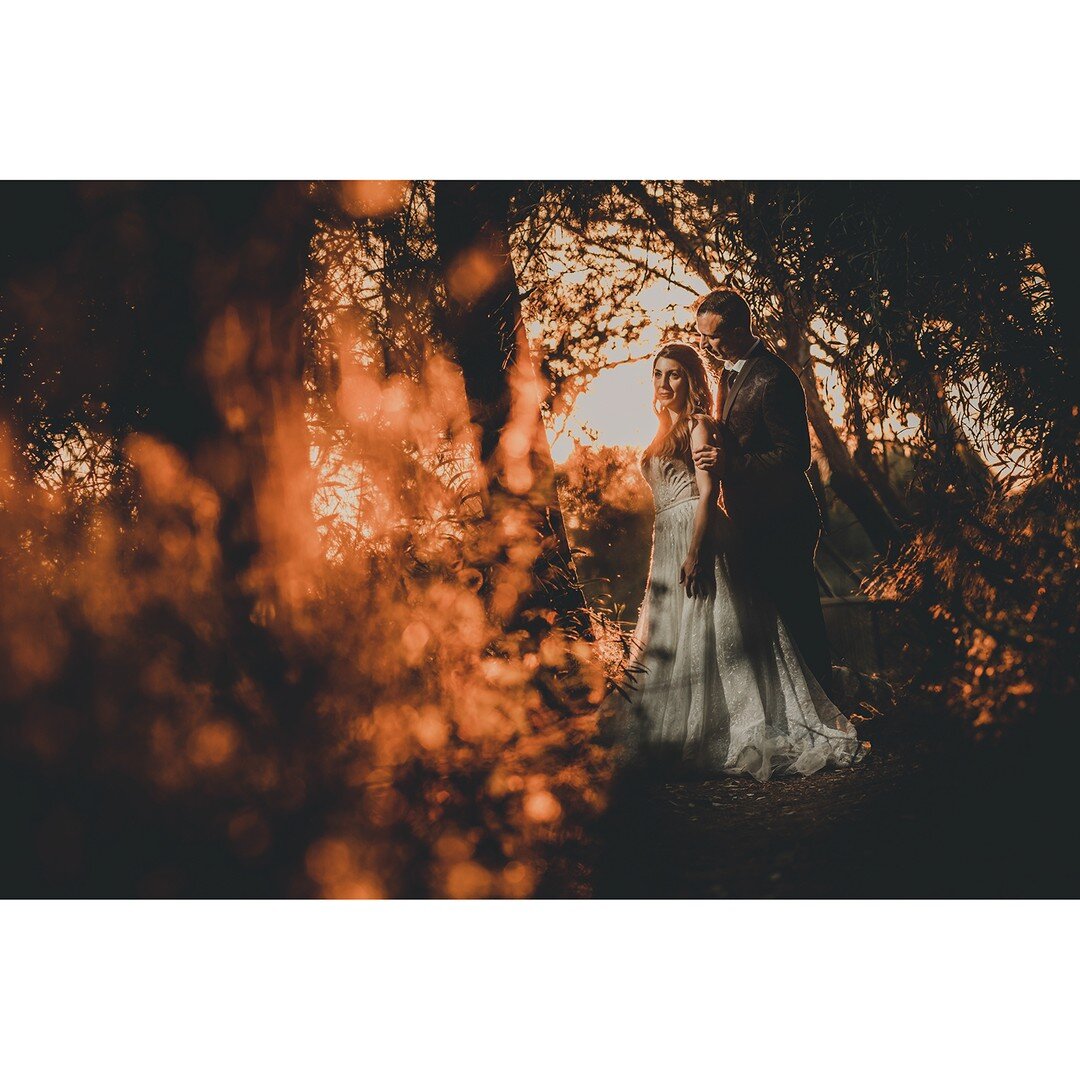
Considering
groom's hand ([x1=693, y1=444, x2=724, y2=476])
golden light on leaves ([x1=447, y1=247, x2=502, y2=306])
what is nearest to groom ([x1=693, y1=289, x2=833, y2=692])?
groom's hand ([x1=693, y1=444, x2=724, y2=476])

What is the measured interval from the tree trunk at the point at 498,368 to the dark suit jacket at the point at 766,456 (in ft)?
1.95

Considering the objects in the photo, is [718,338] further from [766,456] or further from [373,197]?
[373,197]

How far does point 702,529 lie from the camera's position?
252cm

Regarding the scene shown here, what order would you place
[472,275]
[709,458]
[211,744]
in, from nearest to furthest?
1. [211,744]
2. [709,458]
3. [472,275]

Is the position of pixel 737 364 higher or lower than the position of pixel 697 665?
higher

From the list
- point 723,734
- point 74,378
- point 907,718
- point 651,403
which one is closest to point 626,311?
point 651,403

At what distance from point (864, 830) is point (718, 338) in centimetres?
164

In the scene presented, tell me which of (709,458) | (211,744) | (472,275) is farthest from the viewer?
(472,275)

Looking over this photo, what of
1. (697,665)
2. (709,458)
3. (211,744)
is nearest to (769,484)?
(709,458)

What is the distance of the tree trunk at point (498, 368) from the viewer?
8.40 ft

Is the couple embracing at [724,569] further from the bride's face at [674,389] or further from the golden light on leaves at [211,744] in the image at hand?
the golden light on leaves at [211,744]

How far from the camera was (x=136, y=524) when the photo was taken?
2.48 metres

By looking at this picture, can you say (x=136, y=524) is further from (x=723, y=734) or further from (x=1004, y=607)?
(x=1004, y=607)

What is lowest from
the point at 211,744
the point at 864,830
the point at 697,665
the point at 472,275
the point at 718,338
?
the point at 864,830
